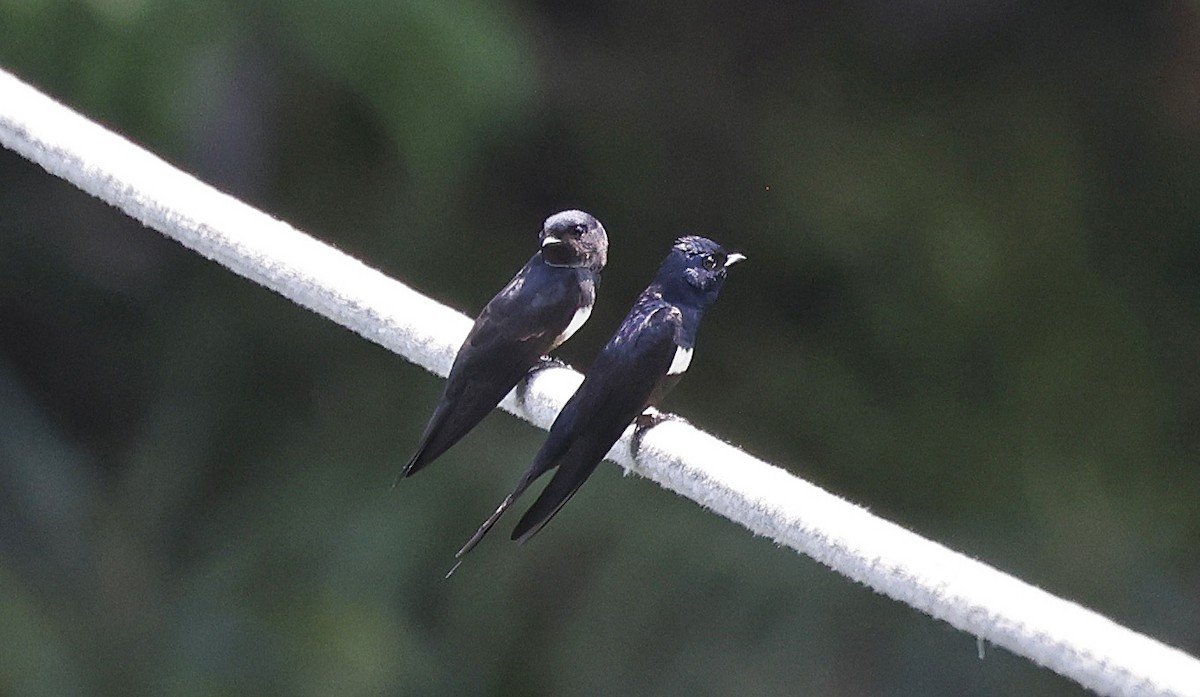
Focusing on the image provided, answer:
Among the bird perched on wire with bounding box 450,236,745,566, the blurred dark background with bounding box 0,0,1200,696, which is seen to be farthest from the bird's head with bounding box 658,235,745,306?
the blurred dark background with bounding box 0,0,1200,696

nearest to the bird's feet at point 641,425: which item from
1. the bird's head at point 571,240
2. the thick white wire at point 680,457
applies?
the thick white wire at point 680,457

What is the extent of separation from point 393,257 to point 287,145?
0.66 ft

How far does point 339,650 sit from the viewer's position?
182cm

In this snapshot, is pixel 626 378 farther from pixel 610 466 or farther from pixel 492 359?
pixel 610 466

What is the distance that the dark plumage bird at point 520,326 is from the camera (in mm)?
897

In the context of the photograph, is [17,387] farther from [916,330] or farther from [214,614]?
[916,330]

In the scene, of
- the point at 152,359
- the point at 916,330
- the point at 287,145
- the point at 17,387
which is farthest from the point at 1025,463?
the point at 17,387

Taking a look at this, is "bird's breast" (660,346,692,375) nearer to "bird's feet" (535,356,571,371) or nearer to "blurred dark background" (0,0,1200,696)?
"bird's feet" (535,356,571,371)

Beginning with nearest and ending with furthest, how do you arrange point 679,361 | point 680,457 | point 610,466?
point 680,457
point 679,361
point 610,466

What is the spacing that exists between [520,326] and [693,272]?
11 cm

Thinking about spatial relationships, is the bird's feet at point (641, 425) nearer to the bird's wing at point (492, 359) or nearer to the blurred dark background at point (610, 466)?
the bird's wing at point (492, 359)

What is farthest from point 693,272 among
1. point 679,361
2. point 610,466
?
point 610,466

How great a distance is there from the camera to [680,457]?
794 mm

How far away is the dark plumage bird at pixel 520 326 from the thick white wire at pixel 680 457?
1.1 inches
